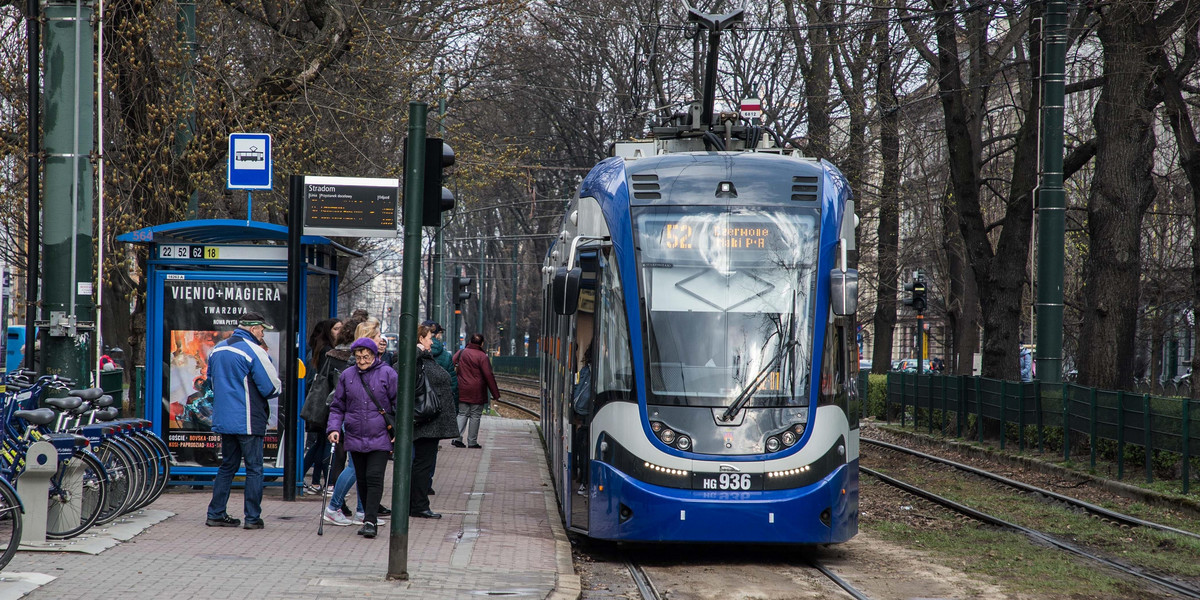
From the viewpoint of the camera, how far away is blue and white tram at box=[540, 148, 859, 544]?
9.44 meters

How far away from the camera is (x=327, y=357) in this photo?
11.6m

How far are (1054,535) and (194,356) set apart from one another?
7962mm

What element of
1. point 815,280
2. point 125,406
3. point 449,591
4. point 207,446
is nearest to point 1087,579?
point 815,280

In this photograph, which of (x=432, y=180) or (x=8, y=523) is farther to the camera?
(x=432, y=180)

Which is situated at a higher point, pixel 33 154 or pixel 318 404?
pixel 33 154

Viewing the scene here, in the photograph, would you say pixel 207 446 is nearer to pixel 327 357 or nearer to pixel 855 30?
pixel 327 357

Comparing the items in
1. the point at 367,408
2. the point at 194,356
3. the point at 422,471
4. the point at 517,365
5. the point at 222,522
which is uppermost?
the point at 194,356

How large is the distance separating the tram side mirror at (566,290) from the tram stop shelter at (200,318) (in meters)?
3.48

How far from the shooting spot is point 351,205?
11836 mm

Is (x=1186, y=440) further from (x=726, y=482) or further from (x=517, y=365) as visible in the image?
(x=517, y=365)

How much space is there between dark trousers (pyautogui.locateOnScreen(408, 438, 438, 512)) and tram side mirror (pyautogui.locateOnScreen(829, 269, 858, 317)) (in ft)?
11.9

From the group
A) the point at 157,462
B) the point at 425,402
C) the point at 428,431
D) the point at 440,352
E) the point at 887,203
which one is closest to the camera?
the point at 157,462

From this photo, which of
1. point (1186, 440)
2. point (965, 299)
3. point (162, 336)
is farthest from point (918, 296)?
point (162, 336)

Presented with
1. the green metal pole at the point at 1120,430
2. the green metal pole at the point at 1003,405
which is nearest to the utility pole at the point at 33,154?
the green metal pole at the point at 1120,430
